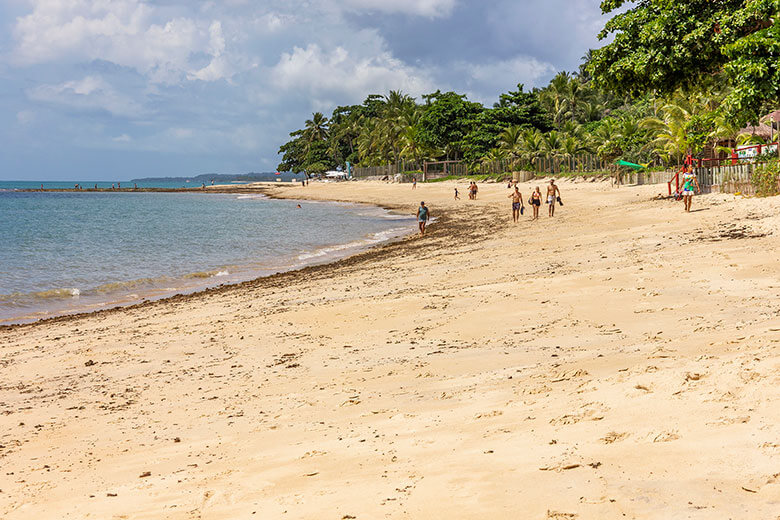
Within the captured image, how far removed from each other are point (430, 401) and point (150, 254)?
81.3 ft

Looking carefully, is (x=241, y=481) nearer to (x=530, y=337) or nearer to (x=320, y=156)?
(x=530, y=337)

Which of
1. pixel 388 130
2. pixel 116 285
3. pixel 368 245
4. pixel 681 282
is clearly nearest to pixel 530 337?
pixel 681 282

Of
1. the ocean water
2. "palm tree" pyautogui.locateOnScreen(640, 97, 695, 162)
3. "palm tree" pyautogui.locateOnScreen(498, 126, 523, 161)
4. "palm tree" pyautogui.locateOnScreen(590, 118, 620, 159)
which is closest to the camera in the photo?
the ocean water

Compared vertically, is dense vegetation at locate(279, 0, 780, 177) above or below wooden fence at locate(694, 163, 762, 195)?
above

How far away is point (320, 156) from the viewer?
393ft

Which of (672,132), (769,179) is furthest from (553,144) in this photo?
(769,179)

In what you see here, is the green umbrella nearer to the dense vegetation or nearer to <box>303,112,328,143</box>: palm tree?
the dense vegetation

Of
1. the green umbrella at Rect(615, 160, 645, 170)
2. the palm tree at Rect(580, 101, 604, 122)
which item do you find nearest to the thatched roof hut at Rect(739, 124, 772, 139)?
the green umbrella at Rect(615, 160, 645, 170)

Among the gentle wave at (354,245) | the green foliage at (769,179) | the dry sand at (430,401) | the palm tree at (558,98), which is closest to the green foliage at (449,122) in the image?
the palm tree at (558,98)

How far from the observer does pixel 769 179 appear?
2172 centimetres

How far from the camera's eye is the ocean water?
59.9 feet

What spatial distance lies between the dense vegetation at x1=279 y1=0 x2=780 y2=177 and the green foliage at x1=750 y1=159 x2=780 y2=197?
2689 mm

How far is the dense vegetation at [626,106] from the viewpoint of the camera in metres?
16.2

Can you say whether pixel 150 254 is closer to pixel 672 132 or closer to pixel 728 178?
pixel 728 178
